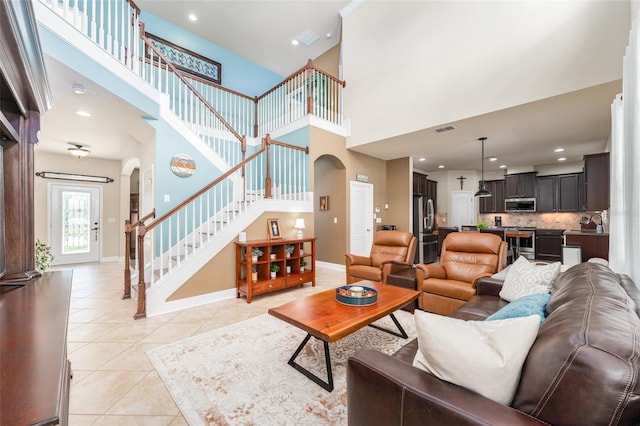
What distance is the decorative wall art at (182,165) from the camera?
4.51 metres

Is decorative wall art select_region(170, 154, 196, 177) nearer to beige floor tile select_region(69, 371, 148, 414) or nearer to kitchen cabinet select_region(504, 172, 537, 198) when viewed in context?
beige floor tile select_region(69, 371, 148, 414)

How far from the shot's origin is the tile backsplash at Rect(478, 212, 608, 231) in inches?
275

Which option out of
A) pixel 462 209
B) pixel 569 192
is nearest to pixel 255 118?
pixel 462 209

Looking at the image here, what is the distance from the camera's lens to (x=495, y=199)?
26.7 feet

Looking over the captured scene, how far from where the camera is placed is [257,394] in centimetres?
182

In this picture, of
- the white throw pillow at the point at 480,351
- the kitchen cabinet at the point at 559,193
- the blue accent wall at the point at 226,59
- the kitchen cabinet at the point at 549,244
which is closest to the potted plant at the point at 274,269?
the white throw pillow at the point at 480,351

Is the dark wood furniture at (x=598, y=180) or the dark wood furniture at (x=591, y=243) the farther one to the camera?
the dark wood furniture at (x=591, y=243)

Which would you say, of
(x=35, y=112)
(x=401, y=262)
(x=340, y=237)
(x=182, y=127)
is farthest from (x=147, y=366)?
(x=340, y=237)

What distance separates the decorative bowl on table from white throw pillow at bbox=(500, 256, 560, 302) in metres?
1.18

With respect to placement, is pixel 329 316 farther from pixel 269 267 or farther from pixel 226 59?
pixel 226 59

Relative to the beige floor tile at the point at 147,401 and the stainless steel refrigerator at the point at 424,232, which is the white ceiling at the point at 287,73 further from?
the beige floor tile at the point at 147,401

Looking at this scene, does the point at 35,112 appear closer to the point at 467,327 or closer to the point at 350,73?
the point at 467,327

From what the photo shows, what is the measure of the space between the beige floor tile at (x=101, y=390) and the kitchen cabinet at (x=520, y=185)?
9.16 metres

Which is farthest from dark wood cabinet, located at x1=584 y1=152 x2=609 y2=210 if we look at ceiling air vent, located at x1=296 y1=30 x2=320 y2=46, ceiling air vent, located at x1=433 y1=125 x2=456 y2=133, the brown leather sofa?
ceiling air vent, located at x1=296 y1=30 x2=320 y2=46
